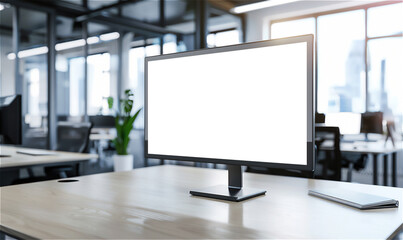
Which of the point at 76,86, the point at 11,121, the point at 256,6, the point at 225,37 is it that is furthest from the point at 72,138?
the point at 256,6

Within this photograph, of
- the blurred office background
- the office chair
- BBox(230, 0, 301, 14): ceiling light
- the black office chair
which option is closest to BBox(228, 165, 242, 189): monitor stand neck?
the black office chair

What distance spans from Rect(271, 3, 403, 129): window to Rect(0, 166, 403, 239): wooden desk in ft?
14.8

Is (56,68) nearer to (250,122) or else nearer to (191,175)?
(191,175)

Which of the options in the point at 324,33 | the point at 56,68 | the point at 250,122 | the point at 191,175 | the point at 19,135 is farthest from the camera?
the point at 324,33

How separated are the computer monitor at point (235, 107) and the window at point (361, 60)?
480 cm

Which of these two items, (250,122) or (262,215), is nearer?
(262,215)

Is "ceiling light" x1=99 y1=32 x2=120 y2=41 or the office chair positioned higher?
"ceiling light" x1=99 y1=32 x2=120 y2=41

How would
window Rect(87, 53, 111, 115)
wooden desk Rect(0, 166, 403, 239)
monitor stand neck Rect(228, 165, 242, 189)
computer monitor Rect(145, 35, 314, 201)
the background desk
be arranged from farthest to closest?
1. window Rect(87, 53, 111, 115)
2. the background desk
3. monitor stand neck Rect(228, 165, 242, 189)
4. computer monitor Rect(145, 35, 314, 201)
5. wooden desk Rect(0, 166, 403, 239)

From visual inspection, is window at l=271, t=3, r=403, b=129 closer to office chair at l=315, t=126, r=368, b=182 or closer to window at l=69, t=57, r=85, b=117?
office chair at l=315, t=126, r=368, b=182

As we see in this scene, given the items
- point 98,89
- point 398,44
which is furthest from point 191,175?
point 398,44

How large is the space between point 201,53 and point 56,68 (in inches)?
153

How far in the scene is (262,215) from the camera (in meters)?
0.78

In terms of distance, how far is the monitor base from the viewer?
933mm

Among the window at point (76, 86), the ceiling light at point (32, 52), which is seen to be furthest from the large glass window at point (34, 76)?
the window at point (76, 86)
